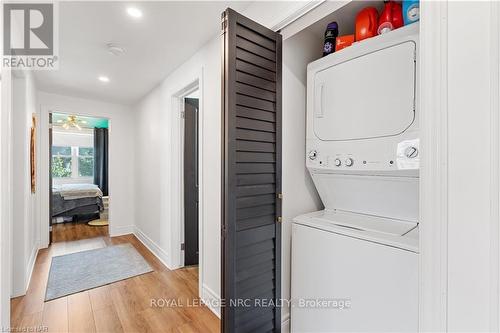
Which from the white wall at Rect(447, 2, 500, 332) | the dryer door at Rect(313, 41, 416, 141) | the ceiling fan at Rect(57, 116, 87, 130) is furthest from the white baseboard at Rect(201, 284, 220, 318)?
the ceiling fan at Rect(57, 116, 87, 130)

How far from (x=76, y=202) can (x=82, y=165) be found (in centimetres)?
276

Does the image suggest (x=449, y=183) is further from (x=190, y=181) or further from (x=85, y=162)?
(x=85, y=162)

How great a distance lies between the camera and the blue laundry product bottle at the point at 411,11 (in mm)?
1134

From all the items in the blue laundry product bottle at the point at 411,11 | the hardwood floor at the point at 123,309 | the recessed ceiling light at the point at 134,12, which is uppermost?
the recessed ceiling light at the point at 134,12

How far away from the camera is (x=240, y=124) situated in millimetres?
1210

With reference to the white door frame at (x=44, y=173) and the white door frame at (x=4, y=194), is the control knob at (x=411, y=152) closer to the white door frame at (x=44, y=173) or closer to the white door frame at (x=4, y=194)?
the white door frame at (x=4, y=194)

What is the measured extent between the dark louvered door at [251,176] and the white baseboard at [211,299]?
73cm

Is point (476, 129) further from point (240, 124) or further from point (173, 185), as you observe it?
point (173, 185)

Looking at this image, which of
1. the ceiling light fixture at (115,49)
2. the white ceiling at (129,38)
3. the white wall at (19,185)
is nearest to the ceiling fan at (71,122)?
the white ceiling at (129,38)

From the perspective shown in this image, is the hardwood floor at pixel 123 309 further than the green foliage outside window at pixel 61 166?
No

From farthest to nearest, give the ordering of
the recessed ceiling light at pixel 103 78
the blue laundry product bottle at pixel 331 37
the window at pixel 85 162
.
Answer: the window at pixel 85 162 < the recessed ceiling light at pixel 103 78 < the blue laundry product bottle at pixel 331 37

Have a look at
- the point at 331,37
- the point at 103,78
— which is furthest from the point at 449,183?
the point at 103,78

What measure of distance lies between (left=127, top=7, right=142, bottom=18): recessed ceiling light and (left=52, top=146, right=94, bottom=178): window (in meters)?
6.86

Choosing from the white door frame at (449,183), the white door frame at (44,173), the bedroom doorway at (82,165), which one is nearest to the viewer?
the white door frame at (449,183)
